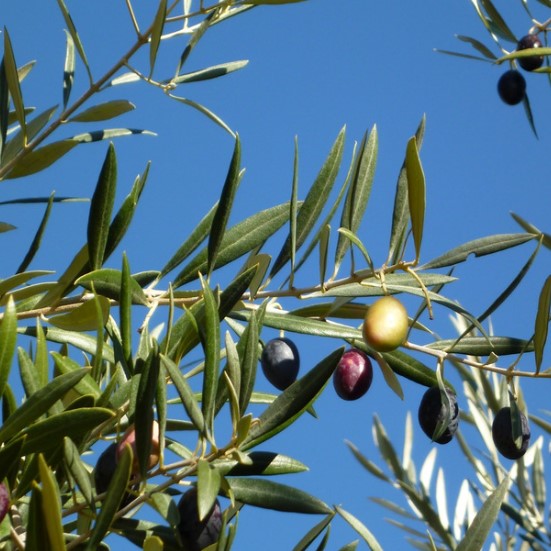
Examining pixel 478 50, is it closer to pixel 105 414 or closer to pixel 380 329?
pixel 380 329

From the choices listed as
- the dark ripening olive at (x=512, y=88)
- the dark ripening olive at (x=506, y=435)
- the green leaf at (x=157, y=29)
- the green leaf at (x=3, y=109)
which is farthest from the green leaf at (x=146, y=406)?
the dark ripening olive at (x=512, y=88)

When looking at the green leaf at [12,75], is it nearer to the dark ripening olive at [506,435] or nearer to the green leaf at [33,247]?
the green leaf at [33,247]

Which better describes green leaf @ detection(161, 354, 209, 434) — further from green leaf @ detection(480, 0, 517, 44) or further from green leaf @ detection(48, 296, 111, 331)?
green leaf @ detection(480, 0, 517, 44)

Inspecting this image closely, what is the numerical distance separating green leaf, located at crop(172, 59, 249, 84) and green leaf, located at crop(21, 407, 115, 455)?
998 millimetres

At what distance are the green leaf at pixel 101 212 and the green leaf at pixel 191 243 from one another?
13cm

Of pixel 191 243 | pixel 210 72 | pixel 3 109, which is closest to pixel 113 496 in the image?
pixel 191 243

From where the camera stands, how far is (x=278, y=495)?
1256mm

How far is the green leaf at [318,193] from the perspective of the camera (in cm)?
157

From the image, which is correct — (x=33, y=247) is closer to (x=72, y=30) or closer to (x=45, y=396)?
(x=72, y=30)

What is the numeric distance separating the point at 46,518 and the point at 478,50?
2141mm

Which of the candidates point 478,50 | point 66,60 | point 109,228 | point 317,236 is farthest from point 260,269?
point 478,50

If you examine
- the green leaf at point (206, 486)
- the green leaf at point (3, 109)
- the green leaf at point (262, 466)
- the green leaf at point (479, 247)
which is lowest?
the green leaf at point (262, 466)

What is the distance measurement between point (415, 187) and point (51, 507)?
2.11ft

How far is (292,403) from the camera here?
1.21 m
